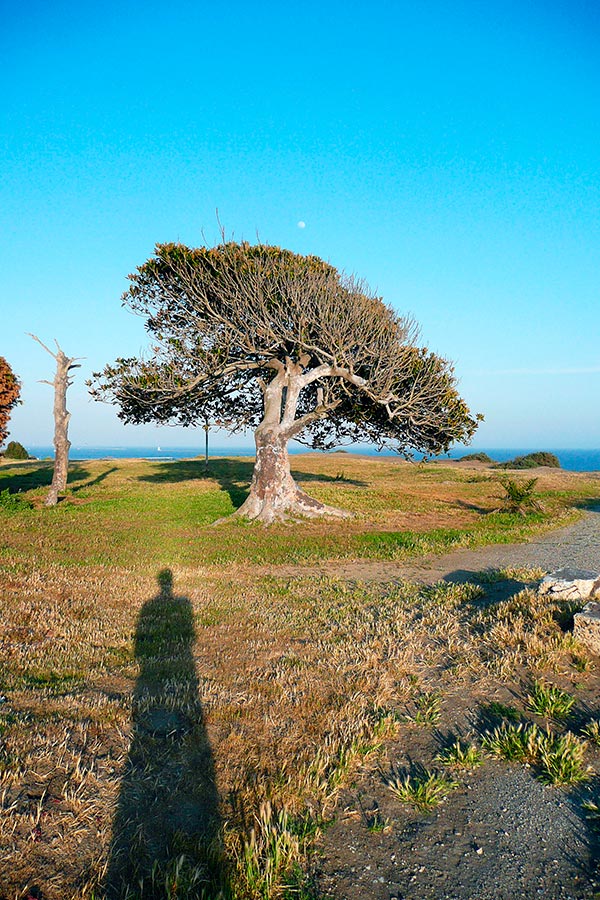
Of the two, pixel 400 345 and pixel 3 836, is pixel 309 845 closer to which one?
pixel 3 836

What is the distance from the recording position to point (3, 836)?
356 cm

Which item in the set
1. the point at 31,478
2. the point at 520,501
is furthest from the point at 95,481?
the point at 520,501

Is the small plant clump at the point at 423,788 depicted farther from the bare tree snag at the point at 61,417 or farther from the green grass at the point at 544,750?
the bare tree snag at the point at 61,417

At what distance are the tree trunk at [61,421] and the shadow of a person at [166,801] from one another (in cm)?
2168

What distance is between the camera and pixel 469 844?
12.3 feet

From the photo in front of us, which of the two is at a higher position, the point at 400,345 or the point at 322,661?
the point at 400,345

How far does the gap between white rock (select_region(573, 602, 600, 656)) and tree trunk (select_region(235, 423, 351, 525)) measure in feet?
49.2

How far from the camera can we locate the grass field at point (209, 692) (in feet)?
11.7

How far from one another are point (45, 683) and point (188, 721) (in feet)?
6.69

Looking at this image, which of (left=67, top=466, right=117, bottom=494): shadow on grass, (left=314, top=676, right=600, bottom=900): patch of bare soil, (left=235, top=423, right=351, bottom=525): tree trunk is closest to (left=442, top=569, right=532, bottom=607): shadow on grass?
(left=314, top=676, right=600, bottom=900): patch of bare soil

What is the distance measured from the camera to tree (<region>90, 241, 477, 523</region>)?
70.1 feet

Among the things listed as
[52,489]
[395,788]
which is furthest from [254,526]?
[395,788]

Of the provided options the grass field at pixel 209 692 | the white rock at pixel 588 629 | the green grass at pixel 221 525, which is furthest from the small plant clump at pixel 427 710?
the green grass at pixel 221 525

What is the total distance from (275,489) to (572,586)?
579 inches
